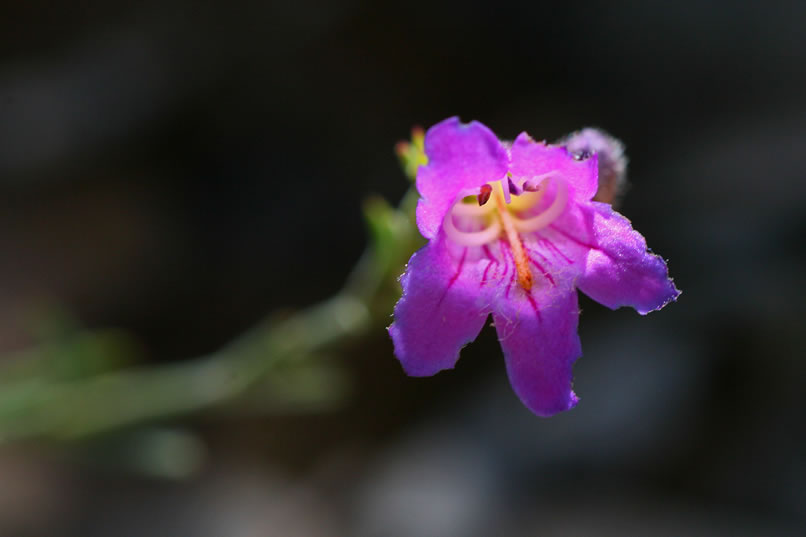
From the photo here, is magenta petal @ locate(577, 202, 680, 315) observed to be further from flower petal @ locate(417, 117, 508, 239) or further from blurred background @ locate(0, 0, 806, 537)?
blurred background @ locate(0, 0, 806, 537)

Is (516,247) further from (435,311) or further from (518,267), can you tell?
(435,311)

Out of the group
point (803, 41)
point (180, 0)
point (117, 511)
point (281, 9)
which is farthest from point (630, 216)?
point (117, 511)

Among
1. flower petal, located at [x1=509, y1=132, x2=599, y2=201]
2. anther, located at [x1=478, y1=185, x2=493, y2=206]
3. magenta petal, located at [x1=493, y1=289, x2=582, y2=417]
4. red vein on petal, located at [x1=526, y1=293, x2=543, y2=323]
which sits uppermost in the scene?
anther, located at [x1=478, y1=185, x2=493, y2=206]

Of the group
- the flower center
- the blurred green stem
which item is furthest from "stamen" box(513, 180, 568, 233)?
the blurred green stem

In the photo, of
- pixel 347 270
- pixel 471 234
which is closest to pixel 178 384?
pixel 347 270

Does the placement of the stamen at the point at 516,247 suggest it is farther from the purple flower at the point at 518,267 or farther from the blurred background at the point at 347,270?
the blurred background at the point at 347,270

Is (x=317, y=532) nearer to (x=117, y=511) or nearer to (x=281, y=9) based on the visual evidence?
(x=117, y=511)
